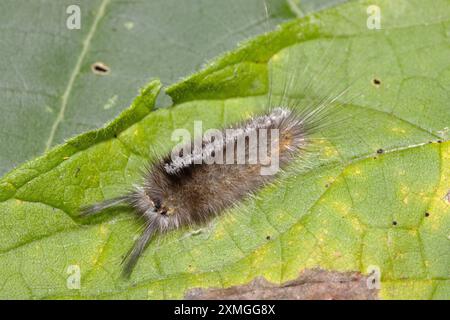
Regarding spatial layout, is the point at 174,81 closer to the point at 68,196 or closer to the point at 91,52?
the point at 91,52

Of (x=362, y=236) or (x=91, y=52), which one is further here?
(x=91, y=52)

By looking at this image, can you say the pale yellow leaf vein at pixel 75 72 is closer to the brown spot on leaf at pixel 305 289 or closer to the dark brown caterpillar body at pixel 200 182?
the dark brown caterpillar body at pixel 200 182

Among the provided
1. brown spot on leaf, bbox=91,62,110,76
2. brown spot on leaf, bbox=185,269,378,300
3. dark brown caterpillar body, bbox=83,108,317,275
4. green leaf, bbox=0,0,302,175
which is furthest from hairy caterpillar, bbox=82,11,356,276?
brown spot on leaf, bbox=91,62,110,76

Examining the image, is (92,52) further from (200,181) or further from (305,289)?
(305,289)

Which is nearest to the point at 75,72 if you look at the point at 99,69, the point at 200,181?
the point at 99,69

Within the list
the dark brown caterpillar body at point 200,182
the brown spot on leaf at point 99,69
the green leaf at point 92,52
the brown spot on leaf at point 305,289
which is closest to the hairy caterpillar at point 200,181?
the dark brown caterpillar body at point 200,182

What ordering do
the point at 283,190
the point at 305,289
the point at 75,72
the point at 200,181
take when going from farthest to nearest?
1. the point at 75,72
2. the point at 283,190
3. the point at 200,181
4. the point at 305,289

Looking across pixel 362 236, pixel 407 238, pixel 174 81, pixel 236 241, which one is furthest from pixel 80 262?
pixel 407 238
